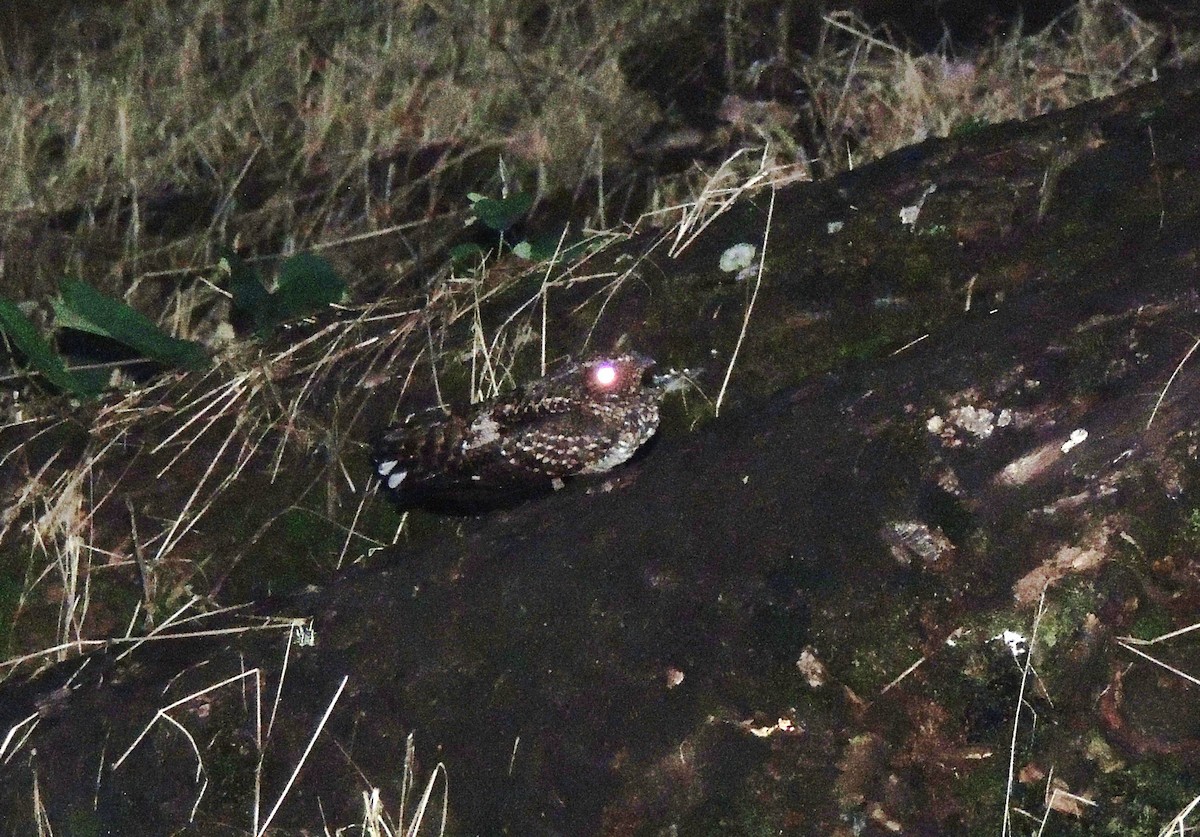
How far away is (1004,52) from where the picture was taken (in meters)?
4.02

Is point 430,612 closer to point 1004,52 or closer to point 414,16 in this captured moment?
point 1004,52

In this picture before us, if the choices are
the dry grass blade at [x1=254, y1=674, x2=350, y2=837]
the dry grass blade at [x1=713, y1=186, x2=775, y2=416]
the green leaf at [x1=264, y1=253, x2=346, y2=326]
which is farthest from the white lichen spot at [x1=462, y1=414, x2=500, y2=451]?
the green leaf at [x1=264, y1=253, x2=346, y2=326]

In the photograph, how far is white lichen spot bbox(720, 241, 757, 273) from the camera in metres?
2.53

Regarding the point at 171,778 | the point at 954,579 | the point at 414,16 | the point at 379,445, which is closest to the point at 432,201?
the point at 414,16

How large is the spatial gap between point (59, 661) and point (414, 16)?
324 centimetres

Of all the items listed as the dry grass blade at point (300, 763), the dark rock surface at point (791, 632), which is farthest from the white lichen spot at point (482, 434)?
the dry grass blade at point (300, 763)

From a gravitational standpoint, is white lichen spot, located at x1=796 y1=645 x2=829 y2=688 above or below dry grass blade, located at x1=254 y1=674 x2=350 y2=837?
above

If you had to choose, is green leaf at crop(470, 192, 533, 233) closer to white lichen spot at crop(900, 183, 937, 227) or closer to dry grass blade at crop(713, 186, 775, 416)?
dry grass blade at crop(713, 186, 775, 416)

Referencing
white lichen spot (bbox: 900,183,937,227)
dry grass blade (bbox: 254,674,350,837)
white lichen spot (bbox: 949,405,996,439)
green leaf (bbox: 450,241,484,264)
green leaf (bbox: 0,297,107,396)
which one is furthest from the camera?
green leaf (bbox: 450,241,484,264)

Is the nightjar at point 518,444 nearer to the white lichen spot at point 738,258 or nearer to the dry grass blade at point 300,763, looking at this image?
the white lichen spot at point 738,258

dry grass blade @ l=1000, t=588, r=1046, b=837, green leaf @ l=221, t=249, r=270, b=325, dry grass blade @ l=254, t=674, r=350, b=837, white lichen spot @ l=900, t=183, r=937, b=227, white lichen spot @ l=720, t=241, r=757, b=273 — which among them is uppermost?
white lichen spot @ l=900, t=183, r=937, b=227

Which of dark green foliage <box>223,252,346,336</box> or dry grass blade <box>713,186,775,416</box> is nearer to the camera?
dry grass blade <box>713,186,775,416</box>

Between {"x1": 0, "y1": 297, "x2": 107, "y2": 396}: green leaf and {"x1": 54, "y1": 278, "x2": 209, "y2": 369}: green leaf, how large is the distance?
0.10 metres

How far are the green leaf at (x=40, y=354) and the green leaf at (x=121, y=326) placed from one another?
10cm
